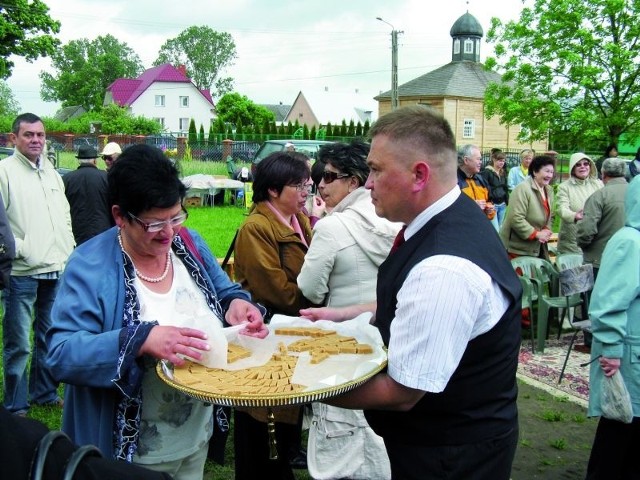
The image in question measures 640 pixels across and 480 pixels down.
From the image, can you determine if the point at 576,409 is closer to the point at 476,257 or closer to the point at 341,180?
the point at 341,180

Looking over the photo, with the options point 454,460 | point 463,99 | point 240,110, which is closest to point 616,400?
point 454,460

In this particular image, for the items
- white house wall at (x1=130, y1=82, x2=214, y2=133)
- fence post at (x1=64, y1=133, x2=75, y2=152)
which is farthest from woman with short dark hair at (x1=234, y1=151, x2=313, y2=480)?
white house wall at (x1=130, y1=82, x2=214, y2=133)

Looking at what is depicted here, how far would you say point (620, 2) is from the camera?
2045cm

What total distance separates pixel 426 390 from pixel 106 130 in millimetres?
50322

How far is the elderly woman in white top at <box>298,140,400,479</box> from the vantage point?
346cm

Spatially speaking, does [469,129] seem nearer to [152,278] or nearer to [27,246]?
[27,246]

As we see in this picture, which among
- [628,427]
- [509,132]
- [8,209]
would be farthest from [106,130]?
[628,427]

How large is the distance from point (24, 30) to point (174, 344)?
38.4m

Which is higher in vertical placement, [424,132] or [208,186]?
[424,132]

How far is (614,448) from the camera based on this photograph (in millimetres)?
3693

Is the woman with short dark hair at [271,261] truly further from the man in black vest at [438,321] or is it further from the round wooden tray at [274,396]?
the round wooden tray at [274,396]

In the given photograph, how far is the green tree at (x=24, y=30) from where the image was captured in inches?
1336

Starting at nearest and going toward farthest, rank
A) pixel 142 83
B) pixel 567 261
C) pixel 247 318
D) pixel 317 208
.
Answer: pixel 247 318 < pixel 317 208 < pixel 567 261 < pixel 142 83

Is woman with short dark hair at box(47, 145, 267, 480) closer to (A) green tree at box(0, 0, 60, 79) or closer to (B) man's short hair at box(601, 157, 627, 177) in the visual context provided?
(B) man's short hair at box(601, 157, 627, 177)
